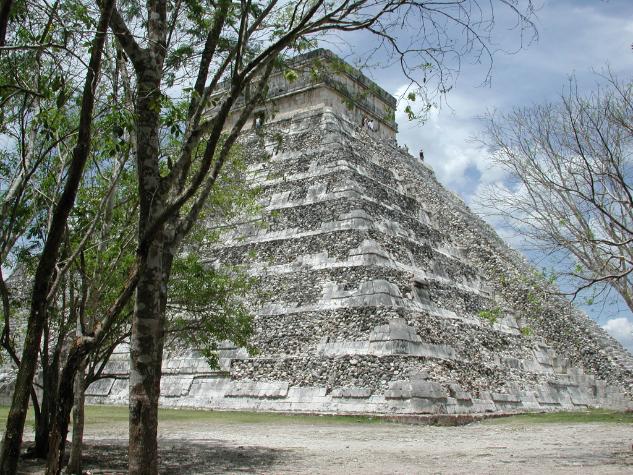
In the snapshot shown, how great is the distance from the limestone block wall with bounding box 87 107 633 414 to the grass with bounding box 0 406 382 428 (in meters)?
0.33

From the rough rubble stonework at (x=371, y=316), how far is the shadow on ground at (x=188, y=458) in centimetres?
332

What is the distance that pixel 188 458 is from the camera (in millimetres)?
7789

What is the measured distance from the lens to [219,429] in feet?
36.0

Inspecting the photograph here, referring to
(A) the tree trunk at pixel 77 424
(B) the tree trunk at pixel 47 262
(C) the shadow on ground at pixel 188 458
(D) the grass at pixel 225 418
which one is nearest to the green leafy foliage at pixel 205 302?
(C) the shadow on ground at pixel 188 458

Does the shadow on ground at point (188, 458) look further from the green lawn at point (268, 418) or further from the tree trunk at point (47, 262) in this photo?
the green lawn at point (268, 418)

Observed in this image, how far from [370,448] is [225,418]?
484 centimetres

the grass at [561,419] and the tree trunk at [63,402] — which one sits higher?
the tree trunk at [63,402]

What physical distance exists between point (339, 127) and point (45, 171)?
13.3 meters

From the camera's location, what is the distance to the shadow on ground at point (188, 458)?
700cm

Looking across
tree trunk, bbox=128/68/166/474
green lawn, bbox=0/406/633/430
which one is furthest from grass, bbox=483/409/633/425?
tree trunk, bbox=128/68/166/474

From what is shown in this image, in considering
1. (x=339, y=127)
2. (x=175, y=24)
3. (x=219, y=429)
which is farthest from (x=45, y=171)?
(x=339, y=127)

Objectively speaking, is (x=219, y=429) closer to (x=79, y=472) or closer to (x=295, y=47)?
(x=79, y=472)

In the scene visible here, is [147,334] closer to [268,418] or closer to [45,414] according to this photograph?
[45,414]

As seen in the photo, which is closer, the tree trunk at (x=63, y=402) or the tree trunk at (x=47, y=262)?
the tree trunk at (x=47, y=262)
